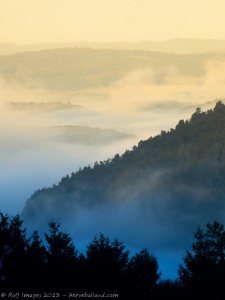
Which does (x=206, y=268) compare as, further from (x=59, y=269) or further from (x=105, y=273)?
(x=59, y=269)

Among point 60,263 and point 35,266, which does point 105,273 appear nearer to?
point 60,263

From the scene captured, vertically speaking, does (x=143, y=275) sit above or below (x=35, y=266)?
above

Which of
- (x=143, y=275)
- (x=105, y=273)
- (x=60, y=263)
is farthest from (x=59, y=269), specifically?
(x=143, y=275)

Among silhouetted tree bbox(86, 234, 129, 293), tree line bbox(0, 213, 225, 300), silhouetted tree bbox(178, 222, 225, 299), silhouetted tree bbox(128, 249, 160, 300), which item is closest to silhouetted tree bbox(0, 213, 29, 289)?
tree line bbox(0, 213, 225, 300)

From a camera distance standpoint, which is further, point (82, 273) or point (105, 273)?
point (105, 273)

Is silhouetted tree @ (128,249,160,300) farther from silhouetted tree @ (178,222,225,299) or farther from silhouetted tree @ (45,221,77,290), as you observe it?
silhouetted tree @ (45,221,77,290)

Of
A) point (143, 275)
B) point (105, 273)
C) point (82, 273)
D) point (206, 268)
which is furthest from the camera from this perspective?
point (143, 275)

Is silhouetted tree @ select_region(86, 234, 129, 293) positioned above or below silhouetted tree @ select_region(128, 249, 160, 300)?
below

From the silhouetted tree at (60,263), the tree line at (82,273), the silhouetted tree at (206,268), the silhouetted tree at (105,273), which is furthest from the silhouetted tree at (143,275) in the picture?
the silhouetted tree at (60,263)

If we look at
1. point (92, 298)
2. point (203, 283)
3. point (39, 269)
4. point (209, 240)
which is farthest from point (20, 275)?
point (209, 240)

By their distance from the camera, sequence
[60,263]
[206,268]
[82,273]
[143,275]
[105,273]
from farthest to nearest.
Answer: [143,275] → [206,268] → [60,263] → [105,273] → [82,273]

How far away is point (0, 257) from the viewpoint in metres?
91.8

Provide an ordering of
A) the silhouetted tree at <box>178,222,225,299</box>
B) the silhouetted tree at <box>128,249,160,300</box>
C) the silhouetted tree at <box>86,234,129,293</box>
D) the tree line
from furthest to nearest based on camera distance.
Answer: the silhouetted tree at <box>128,249,160,300</box> < the silhouetted tree at <box>178,222,225,299</box> < the silhouetted tree at <box>86,234,129,293</box> < the tree line

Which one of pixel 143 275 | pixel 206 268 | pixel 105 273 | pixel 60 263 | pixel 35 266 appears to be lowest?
pixel 105 273
